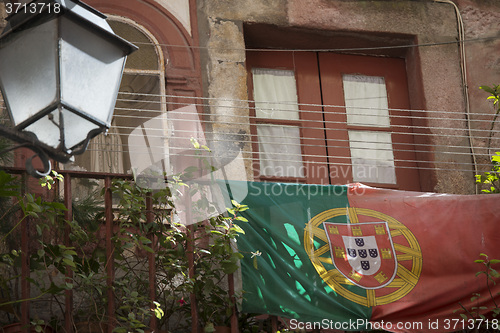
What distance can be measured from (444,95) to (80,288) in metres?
4.01

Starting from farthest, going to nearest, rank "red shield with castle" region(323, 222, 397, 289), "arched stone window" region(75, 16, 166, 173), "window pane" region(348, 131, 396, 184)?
"window pane" region(348, 131, 396, 184) < "arched stone window" region(75, 16, 166, 173) < "red shield with castle" region(323, 222, 397, 289)

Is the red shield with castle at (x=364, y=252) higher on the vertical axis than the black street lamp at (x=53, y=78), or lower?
lower

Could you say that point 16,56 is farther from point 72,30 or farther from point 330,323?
point 330,323

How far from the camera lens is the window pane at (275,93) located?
793cm

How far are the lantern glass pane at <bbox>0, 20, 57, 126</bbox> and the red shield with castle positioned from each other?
317cm

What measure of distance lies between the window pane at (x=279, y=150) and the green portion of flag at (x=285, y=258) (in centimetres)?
92

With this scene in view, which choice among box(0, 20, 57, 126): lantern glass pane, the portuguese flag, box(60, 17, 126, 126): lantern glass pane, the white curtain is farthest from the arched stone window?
box(0, 20, 57, 126): lantern glass pane

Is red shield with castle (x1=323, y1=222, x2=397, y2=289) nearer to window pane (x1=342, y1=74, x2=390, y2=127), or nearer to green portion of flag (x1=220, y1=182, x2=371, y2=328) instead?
green portion of flag (x1=220, y1=182, x2=371, y2=328)

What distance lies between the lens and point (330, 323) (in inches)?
246

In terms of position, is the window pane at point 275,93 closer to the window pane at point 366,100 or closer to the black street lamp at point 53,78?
the window pane at point 366,100

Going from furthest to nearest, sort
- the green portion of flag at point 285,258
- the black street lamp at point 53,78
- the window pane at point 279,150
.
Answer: the window pane at point 279,150 < the green portion of flag at point 285,258 < the black street lamp at point 53,78

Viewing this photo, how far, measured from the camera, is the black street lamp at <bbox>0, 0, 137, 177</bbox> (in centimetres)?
389

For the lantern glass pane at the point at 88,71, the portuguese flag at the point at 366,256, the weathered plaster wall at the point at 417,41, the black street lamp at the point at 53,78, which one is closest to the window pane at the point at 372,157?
the weathered plaster wall at the point at 417,41

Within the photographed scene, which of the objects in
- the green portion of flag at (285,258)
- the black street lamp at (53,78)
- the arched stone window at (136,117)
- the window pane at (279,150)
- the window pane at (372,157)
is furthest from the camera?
the window pane at (372,157)
